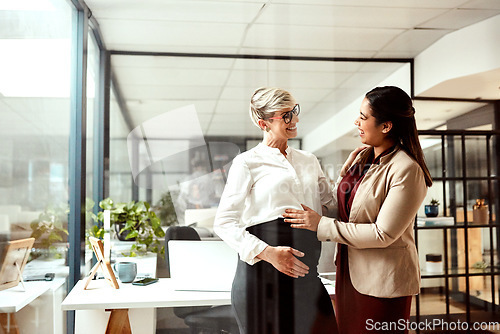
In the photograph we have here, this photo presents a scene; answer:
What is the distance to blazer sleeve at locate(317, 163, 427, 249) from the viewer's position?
1.64 m

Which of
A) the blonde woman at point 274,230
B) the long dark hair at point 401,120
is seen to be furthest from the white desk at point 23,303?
the long dark hair at point 401,120

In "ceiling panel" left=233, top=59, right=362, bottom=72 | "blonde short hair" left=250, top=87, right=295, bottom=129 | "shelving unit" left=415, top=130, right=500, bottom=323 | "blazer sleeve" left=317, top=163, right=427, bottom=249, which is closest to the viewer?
"blazer sleeve" left=317, top=163, right=427, bottom=249

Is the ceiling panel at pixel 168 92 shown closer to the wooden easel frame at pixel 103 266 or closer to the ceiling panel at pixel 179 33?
the ceiling panel at pixel 179 33

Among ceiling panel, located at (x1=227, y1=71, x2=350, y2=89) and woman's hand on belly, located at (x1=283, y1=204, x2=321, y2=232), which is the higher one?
ceiling panel, located at (x1=227, y1=71, x2=350, y2=89)

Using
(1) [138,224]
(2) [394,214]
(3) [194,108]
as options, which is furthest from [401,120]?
(1) [138,224]

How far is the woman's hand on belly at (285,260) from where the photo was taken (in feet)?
6.03

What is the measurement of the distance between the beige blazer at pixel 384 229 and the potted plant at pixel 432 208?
52cm

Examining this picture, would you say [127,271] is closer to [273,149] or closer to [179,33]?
[273,149]

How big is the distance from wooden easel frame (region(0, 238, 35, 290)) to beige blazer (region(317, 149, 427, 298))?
1.12 metres

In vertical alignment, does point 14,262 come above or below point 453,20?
below

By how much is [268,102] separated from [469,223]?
131cm

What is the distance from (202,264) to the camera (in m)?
2.07

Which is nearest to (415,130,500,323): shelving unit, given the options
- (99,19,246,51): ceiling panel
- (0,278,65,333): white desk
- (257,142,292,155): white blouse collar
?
(257,142,292,155): white blouse collar

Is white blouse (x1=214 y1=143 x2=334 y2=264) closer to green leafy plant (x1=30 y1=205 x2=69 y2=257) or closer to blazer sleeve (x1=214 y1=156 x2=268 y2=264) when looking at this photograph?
blazer sleeve (x1=214 y1=156 x2=268 y2=264)
